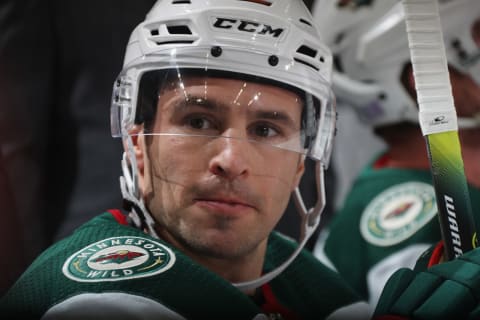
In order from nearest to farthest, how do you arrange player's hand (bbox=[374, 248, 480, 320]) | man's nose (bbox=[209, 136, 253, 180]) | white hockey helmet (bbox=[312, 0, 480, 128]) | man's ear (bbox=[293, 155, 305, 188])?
player's hand (bbox=[374, 248, 480, 320]), man's nose (bbox=[209, 136, 253, 180]), man's ear (bbox=[293, 155, 305, 188]), white hockey helmet (bbox=[312, 0, 480, 128])

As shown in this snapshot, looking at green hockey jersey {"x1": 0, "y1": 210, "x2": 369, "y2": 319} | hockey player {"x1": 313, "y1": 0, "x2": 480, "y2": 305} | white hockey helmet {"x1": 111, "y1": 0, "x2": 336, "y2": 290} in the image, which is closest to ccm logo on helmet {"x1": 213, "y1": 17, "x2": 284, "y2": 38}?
white hockey helmet {"x1": 111, "y1": 0, "x2": 336, "y2": 290}

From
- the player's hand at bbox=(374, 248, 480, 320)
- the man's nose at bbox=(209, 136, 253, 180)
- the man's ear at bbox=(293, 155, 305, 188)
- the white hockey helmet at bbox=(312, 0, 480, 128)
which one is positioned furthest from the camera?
the white hockey helmet at bbox=(312, 0, 480, 128)

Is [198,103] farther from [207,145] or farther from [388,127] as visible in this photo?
[388,127]

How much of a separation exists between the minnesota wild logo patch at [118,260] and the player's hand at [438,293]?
271 millimetres

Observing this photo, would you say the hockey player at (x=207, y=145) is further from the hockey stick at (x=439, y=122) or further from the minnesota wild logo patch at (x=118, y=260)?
the hockey stick at (x=439, y=122)

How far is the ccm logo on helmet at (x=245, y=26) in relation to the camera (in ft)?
3.22

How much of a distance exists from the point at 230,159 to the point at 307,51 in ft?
0.67

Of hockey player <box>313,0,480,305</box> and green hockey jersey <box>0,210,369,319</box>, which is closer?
green hockey jersey <box>0,210,369,319</box>

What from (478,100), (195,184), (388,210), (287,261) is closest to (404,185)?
(388,210)

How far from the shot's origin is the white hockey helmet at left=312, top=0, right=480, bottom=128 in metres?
1.55

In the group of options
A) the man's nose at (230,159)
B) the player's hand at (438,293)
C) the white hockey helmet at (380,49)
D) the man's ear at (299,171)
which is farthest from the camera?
the white hockey helmet at (380,49)

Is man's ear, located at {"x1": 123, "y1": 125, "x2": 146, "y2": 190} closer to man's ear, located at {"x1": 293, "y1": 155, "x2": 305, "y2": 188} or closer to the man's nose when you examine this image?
the man's nose

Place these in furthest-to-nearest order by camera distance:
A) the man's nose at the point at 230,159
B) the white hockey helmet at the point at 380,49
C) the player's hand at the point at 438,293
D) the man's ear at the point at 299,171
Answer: the white hockey helmet at the point at 380,49, the man's ear at the point at 299,171, the man's nose at the point at 230,159, the player's hand at the point at 438,293

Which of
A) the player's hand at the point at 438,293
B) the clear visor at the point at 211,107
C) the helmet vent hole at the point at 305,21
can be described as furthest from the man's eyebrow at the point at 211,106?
the player's hand at the point at 438,293
